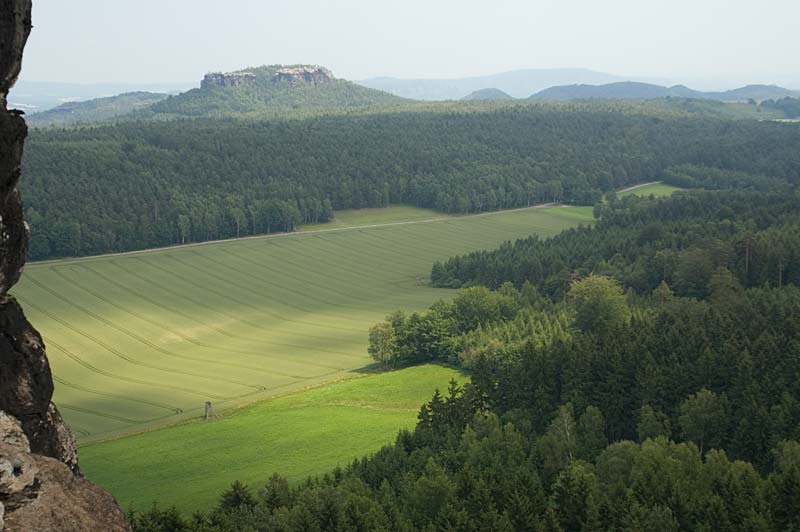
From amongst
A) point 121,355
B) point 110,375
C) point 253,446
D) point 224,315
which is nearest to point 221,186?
point 224,315

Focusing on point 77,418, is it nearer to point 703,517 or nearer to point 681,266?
point 703,517

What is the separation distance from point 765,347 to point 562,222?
10855 cm

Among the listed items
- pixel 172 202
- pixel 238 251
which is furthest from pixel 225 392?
pixel 172 202

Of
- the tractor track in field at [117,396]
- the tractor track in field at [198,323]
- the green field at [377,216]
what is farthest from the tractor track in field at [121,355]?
the green field at [377,216]

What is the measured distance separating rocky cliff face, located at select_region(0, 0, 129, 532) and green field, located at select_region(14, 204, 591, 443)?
42604mm

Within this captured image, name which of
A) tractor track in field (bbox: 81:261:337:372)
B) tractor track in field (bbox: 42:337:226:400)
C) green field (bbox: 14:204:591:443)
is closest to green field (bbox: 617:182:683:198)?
green field (bbox: 14:204:591:443)

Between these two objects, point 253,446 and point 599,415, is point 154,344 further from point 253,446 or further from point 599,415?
point 599,415

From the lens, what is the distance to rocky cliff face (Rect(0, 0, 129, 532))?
21.9 metres

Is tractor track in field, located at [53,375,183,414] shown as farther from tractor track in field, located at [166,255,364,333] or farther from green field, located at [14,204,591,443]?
tractor track in field, located at [166,255,364,333]

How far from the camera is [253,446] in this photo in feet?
201

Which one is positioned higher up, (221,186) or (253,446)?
(221,186)

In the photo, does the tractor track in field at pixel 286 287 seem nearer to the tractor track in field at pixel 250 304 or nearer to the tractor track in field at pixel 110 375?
the tractor track in field at pixel 250 304

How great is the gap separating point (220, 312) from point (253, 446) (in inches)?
1792

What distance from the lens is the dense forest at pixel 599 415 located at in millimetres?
39312
